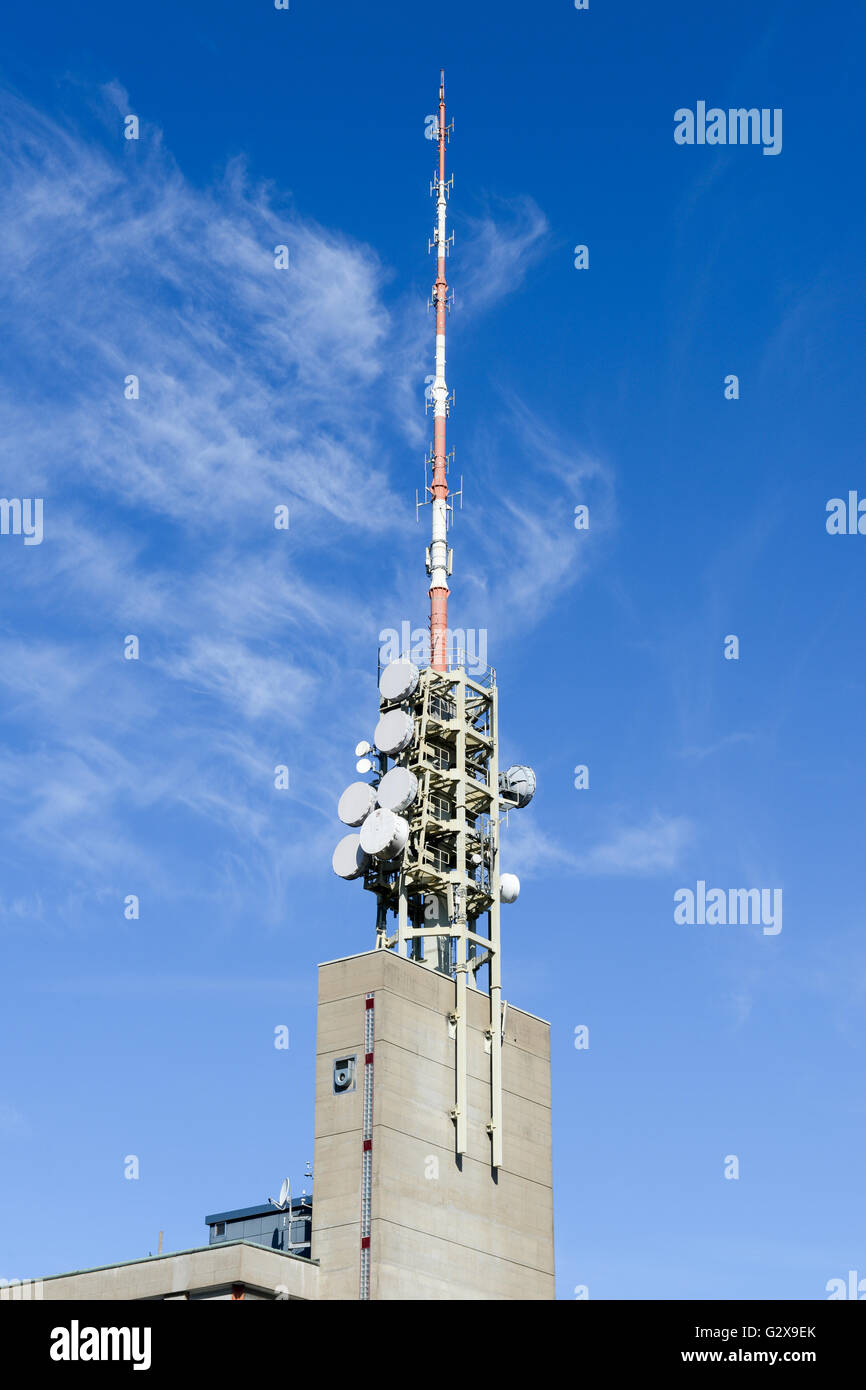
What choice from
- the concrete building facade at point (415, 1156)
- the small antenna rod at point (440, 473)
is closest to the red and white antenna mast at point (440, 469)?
the small antenna rod at point (440, 473)

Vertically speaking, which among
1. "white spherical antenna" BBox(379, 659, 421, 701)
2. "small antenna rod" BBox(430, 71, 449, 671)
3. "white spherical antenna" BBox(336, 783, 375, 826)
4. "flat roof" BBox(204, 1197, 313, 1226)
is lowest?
"flat roof" BBox(204, 1197, 313, 1226)

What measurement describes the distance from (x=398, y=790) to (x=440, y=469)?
76.5ft

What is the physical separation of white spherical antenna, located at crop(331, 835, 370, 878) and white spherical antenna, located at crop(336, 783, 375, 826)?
1.08 meters

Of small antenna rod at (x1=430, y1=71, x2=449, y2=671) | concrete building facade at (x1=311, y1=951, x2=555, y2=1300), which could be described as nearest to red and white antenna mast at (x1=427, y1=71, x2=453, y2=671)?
small antenna rod at (x1=430, y1=71, x2=449, y2=671)

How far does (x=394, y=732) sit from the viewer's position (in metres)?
98.0

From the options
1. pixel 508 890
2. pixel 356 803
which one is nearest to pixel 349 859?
pixel 356 803

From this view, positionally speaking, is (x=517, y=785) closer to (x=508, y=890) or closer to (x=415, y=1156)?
(x=508, y=890)

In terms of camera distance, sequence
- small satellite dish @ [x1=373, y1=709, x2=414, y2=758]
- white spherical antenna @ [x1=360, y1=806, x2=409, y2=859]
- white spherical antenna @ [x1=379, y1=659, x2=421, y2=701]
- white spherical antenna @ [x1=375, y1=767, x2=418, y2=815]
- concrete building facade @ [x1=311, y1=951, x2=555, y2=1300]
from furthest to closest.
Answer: white spherical antenna @ [x1=379, y1=659, x2=421, y2=701] → small satellite dish @ [x1=373, y1=709, x2=414, y2=758] → white spherical antenna @ [x1=375, y1=767, x2=418, y2=815] → white spherical antenna @ [x1=360, y1=806, x2=409, y2=859] → concrete building facade @ [x1=311, y1=951, x2=555, y2=1300]

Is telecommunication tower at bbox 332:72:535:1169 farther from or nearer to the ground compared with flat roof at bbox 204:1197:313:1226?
farther from the ground

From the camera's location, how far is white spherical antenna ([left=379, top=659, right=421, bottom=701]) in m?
99.8

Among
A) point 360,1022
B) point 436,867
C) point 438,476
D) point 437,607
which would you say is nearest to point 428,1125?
point 360,1022

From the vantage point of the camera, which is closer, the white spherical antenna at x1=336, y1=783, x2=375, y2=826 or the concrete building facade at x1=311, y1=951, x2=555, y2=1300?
the concrete building facade at x1=311, y1=951, x2=555, y2=1300

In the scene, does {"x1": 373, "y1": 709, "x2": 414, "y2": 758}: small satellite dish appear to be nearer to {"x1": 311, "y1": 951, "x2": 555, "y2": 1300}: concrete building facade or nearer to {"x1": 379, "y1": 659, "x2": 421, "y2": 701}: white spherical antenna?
{"x1": 379, "y1": 659, "x2": 421, "y2": 701}: white spherical antenna
